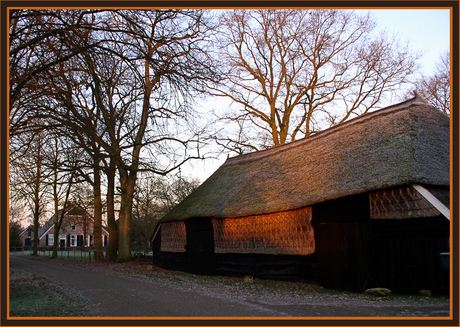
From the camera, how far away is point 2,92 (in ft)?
22.1

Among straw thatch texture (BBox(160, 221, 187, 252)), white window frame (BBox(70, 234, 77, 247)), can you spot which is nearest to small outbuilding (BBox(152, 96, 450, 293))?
straw thatch texture (BBox(160, 221, 187, 252))

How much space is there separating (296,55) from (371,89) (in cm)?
569

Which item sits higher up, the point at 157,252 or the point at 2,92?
the point at 2,92

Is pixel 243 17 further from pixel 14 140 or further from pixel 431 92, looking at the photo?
pixel 14 140

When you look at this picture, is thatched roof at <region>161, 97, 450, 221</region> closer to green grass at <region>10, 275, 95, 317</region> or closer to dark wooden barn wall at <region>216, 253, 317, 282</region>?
dark wooden barn wall at <region>216, 253, 317, 282</region>

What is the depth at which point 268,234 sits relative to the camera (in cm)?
1316

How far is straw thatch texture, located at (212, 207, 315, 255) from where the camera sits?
11.8 m

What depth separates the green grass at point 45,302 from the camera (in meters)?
7.08

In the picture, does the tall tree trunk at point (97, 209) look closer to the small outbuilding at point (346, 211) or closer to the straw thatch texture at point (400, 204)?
the small outbuilding at point (346, 211)

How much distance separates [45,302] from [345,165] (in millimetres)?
8725

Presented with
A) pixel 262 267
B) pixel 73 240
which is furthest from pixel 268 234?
pixel 73 240

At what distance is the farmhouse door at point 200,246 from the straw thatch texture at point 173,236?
479 mm

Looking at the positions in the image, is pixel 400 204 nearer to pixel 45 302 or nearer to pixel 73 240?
pixel 45 302

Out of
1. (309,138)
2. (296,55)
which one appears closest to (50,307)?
(309,138)
